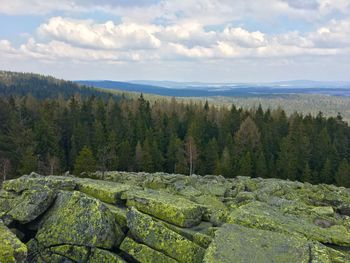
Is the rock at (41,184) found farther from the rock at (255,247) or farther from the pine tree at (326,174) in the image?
the pine tree at (326,174)

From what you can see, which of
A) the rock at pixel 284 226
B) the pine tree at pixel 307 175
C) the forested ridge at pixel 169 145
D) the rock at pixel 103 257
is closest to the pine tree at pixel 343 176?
the forested ridge at pixel 169 145

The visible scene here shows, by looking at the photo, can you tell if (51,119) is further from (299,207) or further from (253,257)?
(253,257)

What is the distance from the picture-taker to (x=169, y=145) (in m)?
87.8

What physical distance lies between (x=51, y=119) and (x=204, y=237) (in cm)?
8476

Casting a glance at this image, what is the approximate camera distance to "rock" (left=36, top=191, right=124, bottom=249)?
16.4 meters

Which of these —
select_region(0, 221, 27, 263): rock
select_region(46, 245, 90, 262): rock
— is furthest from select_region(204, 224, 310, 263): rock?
select_region(0, 221, 27, 263): rock

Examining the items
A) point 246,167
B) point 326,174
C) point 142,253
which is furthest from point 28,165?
point 326,174

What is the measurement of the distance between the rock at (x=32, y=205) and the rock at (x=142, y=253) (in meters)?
4.59

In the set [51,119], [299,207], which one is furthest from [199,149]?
[299,207]

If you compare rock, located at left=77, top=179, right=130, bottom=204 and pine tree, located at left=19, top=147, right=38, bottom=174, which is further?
pine tree, located at left=19, top=147, right=38, bottom=174

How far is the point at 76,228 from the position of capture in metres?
16.6

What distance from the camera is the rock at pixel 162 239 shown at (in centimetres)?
1544

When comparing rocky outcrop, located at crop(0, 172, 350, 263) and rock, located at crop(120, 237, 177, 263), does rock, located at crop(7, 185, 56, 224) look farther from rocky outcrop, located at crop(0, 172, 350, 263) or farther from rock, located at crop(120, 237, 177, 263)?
rock, located at crop(120, 237, 177, 263)

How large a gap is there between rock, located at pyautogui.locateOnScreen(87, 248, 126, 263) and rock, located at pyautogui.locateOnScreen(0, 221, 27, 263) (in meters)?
3.09
